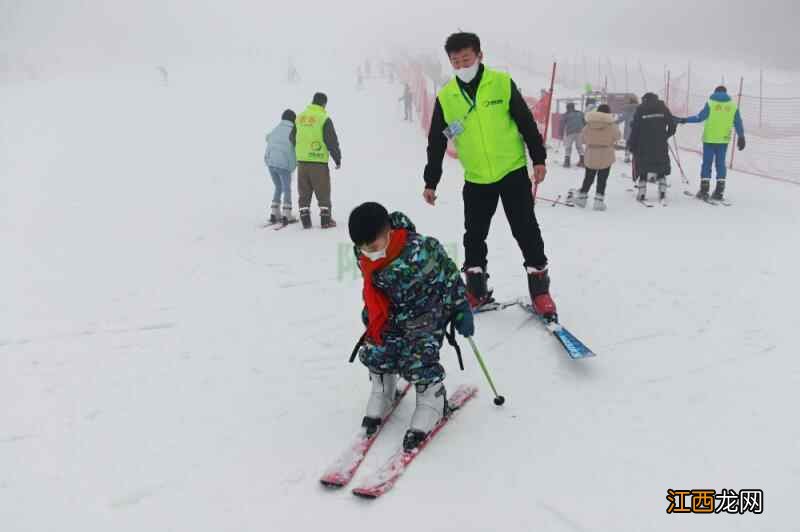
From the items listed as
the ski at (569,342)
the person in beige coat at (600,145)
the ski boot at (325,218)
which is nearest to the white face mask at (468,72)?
the ski at (569,342)

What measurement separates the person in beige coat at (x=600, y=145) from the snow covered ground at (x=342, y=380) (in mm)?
638

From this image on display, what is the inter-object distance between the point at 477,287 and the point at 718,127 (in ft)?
20.2

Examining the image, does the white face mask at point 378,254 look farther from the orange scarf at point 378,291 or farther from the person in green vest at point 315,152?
the person in green vest at point 315,152

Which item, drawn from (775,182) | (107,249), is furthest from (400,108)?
(107,249)

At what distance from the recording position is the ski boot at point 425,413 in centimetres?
280

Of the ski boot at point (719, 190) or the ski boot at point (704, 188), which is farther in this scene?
the ski boot at point (704, 188)

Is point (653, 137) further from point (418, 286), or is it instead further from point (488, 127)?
point (418, 286)

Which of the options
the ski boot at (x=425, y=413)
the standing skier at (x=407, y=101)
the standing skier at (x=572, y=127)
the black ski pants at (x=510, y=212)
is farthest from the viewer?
the standing skier at (x=407, y=101)

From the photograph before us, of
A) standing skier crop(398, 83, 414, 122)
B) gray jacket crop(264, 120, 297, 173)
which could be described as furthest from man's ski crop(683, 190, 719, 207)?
standing skier crop(398, 83, 414, 122)

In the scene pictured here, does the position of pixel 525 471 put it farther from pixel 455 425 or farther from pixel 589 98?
pixel 589 98

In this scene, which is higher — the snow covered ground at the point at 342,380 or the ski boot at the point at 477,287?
the ski boot at the point at 477,287

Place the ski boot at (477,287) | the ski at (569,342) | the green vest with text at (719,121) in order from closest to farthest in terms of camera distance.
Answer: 1. the ski at (569,342)
2. the ski boot at (477,287)
3. the green vest with text at (719,121)

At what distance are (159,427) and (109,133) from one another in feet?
44.8

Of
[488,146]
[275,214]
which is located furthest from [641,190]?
[488,146]
